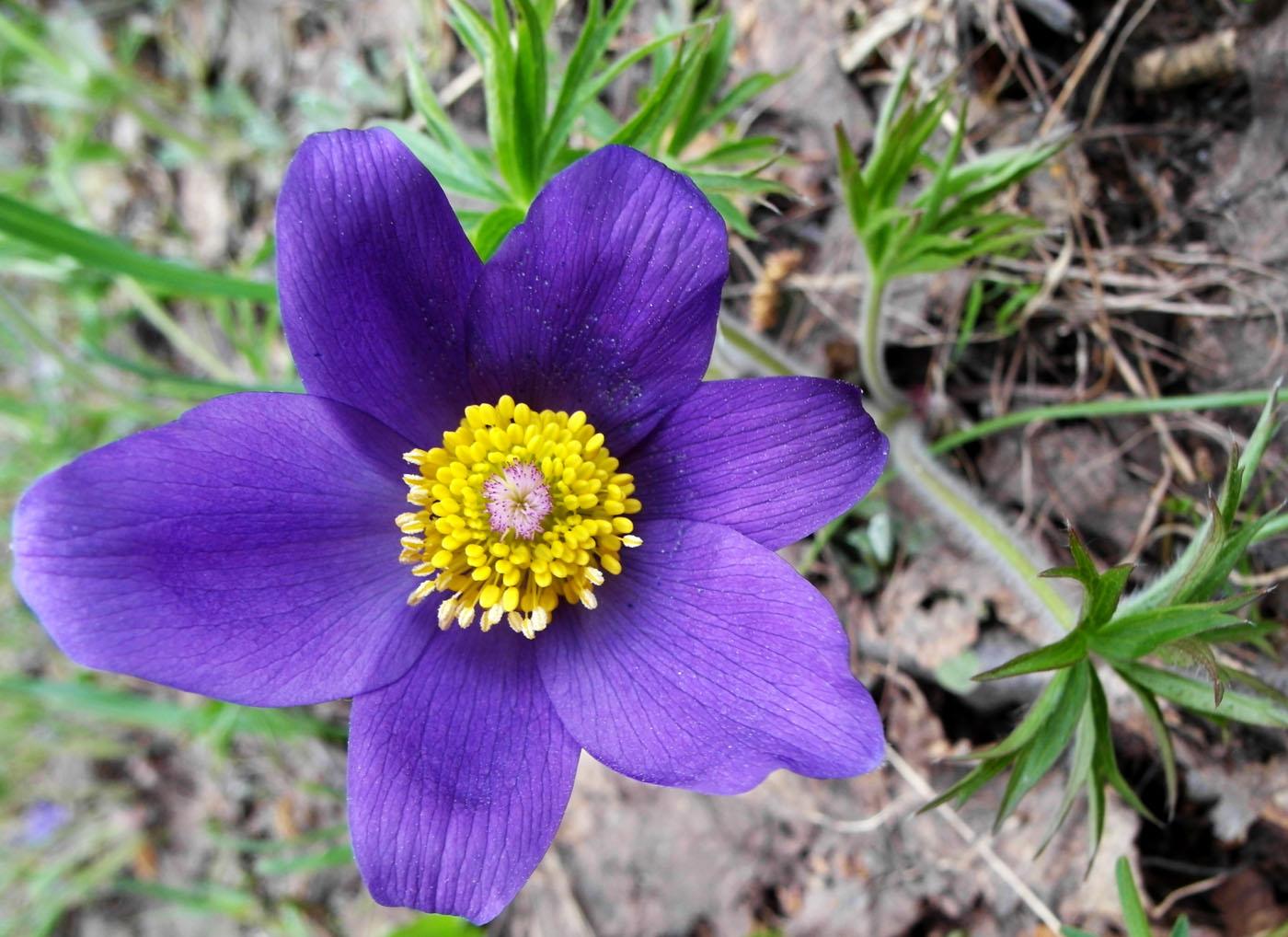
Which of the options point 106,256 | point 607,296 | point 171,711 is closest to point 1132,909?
point 607,296

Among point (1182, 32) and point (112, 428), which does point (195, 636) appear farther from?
point (1182, 32)

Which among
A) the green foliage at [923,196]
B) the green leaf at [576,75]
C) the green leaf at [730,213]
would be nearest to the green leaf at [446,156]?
the green leaf at [576,75]

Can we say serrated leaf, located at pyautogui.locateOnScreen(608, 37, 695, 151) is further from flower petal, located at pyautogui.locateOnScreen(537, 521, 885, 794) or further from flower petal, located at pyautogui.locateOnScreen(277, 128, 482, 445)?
flower petal, located at pyautogui.locateOnScreen(537, 521, 885, 794)

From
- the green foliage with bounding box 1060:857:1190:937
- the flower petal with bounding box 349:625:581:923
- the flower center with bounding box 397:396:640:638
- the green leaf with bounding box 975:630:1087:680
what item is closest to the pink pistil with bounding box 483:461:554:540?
the flower center with bounding box 397:396:640:638

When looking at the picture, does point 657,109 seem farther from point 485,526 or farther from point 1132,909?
point 1132,909

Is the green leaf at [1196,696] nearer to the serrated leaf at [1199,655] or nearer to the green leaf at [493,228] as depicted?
the serrated leaf at [1199,655]

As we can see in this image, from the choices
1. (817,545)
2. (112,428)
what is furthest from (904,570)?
(112,428)
